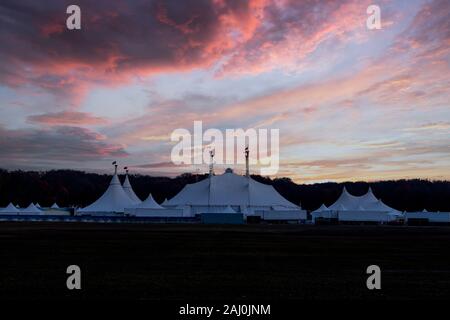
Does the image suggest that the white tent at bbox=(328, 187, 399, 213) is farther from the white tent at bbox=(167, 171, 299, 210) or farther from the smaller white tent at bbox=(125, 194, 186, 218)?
the smaller white tent at bbox=(125, 194, 186, 218)

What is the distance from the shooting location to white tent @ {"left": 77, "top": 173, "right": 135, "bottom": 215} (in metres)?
99.6

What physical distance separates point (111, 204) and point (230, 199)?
66.7 feet

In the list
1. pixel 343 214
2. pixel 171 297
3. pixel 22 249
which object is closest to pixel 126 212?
pixel 343 214

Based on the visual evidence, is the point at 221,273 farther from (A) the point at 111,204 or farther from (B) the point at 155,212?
(A) the point at 111,204

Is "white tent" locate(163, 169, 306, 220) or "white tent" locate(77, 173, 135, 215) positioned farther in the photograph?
"white tent" locate(77, 173, 135, 215)

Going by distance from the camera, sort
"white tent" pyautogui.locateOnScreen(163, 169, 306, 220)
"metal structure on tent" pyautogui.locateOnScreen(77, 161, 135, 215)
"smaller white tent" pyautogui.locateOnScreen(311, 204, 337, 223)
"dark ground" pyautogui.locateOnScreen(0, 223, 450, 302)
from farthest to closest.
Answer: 1. "metal structure on tent" pyautogui.locateOnScreen(77, 161, 135, 215)
2. "white tent" pyautogui.locateOnScreen(163, 169, 306, 220)
3. "smaller white tent" pyautogui.locateOnScreen(311, 204, 337, 223)
4. "dark ground" pyautogui.locateOnScreen(0, 223, 450, 302)

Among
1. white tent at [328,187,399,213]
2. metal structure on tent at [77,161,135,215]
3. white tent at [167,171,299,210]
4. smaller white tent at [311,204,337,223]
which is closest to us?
white tent at [328,187,399,213]

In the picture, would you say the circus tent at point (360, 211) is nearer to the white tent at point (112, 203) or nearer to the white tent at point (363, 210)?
the white tent at point (363, 210)

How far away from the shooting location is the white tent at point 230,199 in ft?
317

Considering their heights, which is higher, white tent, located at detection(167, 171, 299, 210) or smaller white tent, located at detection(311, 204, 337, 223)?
white tent, located at detection(167, 171, 299, 210)

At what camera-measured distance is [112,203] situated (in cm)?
10094

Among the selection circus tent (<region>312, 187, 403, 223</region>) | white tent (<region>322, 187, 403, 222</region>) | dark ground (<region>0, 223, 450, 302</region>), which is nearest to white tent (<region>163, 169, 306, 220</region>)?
→ circus tent (<region>312, 187, 403, 223</region>)

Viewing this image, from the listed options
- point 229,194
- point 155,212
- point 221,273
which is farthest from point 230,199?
point 221,273

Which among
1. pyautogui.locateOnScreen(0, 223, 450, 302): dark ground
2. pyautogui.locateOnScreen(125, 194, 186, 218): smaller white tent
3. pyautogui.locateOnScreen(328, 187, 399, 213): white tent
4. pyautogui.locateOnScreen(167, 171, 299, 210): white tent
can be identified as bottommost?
pyautogui.locateOnScreen(0, 223, 450, 302): dark ground
